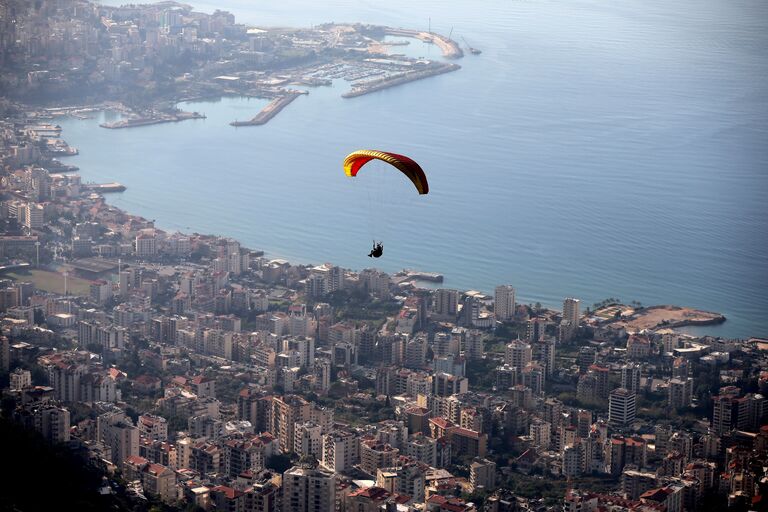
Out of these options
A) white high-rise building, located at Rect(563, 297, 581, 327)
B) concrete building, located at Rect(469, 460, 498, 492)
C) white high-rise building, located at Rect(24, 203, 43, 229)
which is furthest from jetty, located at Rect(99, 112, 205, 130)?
concrete building, located at Rect(469, 460, 498, 492)

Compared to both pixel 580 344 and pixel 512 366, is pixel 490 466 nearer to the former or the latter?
pixel 512 366

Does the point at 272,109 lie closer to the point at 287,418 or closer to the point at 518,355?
the point at 518,355

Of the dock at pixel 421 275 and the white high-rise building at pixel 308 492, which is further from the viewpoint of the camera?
the dock at pixel 421 275

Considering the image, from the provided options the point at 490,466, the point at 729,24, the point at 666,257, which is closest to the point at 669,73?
the point at 729,24

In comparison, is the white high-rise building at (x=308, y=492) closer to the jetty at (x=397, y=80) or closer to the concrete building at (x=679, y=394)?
the concrete building at (x=679, y=394)

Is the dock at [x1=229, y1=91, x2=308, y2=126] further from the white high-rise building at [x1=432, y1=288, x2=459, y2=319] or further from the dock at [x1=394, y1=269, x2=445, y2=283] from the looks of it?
the white high-rise building at [x1=432, y1=288, x2=459, y2=319]

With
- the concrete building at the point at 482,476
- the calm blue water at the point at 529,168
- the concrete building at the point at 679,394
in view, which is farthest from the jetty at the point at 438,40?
the concrete building at the point at 482,476

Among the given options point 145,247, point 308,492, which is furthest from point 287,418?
point 145,247
